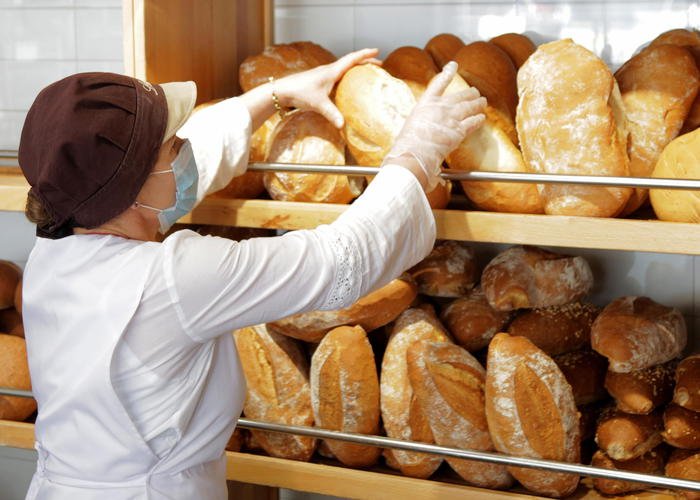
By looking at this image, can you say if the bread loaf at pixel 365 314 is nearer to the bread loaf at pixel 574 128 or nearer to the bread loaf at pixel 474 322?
the bread loaf at pixel 474 322

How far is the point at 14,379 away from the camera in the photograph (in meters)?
1.62

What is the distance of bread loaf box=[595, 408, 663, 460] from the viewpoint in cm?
130

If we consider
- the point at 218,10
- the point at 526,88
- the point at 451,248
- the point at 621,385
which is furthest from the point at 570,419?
the point at 218,10

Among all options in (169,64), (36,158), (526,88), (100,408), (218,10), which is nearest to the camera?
(36,158)

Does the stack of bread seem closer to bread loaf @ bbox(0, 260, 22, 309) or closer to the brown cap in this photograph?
bread loaf @ bbox(0, 260, 22, 309)

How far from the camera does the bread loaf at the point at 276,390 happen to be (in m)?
1.46

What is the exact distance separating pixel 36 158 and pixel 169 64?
482 mm

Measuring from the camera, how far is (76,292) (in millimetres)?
1103

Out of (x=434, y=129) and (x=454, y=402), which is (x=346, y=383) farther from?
(x=434, y=129)

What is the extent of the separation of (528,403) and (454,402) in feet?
0.39

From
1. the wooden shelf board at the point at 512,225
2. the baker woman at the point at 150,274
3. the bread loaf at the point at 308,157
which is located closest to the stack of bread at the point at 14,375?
the baker woman at the point at 150,274

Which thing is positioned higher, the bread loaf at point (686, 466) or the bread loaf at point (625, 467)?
the bread loaf at point (686, 466)

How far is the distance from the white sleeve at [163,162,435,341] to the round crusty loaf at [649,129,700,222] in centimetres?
35

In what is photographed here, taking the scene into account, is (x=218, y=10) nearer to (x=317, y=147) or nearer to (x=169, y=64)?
(x=169, y=64)
